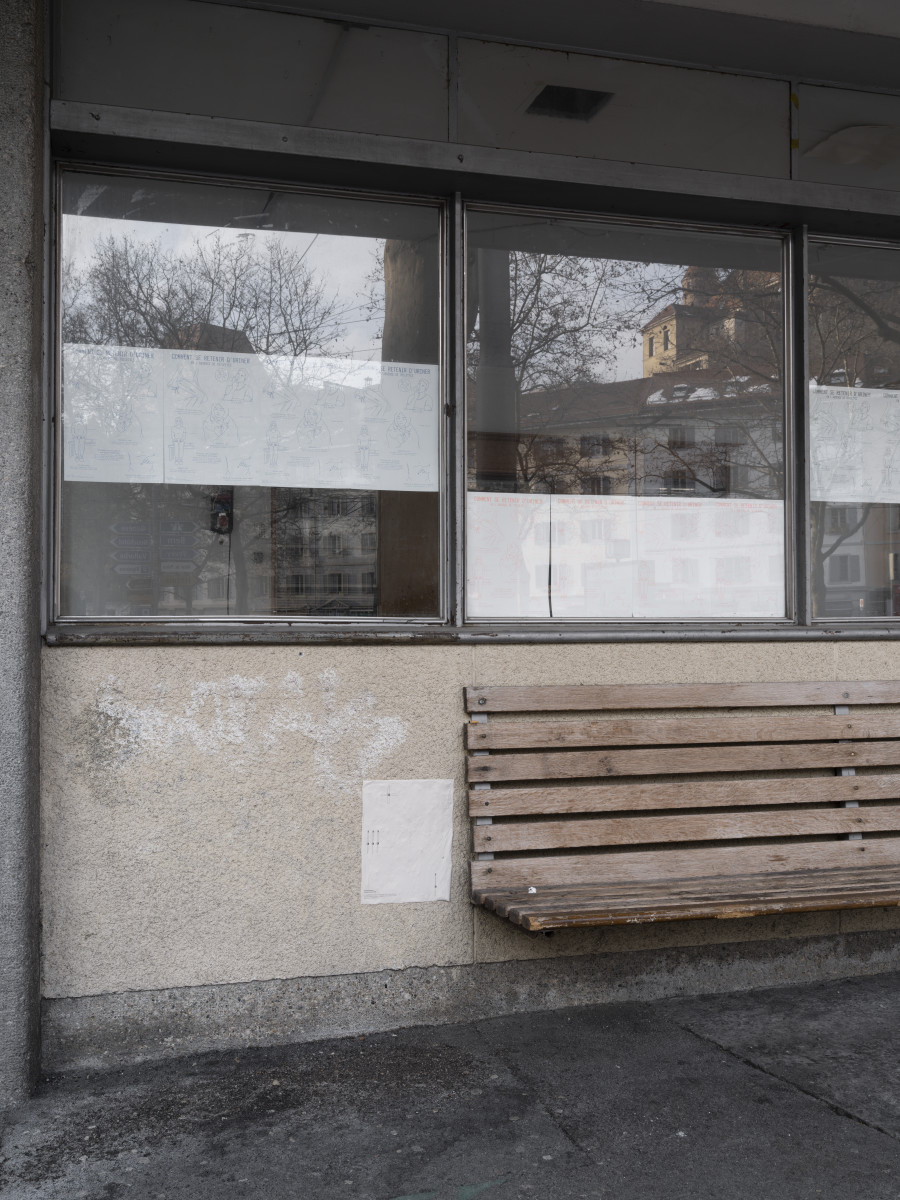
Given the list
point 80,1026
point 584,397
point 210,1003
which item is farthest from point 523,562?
point 80,1026

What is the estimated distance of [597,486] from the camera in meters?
4.40

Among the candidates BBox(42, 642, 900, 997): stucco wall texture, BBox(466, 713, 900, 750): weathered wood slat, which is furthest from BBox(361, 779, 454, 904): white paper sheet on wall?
BBox(466, 713, 900, 750): weathered wood slat

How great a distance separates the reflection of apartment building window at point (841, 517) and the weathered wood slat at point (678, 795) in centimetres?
109

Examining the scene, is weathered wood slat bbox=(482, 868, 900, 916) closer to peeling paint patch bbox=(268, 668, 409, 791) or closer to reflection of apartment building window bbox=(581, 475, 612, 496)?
peeling paint patch bbox=(268, 668, 409, 791)

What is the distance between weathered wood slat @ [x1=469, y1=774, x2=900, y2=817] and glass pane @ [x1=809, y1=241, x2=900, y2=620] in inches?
29.4

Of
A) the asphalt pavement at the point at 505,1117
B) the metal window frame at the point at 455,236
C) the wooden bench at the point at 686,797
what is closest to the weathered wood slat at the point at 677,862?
the wooden bench at the point at 686,797

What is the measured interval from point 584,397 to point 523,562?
0.76 m

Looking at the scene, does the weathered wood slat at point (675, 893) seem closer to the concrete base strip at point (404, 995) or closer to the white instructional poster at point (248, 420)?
the concrete base strip at point (404, 995)

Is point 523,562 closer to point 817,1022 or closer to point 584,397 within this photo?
point 584,397

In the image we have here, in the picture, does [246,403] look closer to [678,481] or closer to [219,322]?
[219,322]

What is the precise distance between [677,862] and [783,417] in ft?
6.52

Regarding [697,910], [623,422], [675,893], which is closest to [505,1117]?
[697,910]

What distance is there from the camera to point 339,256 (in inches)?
163

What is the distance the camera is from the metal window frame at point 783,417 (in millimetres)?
4219
